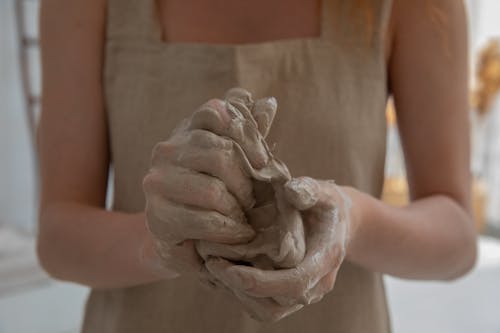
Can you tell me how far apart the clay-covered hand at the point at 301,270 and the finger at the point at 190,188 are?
0.13ft

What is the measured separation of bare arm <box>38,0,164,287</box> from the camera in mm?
584

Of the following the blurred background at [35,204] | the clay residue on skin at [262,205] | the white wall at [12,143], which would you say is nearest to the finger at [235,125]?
the clay residue on skin at [262,205]

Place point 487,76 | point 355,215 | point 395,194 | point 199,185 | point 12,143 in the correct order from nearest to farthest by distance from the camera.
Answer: point 199,185, point 355,215, point 395,194, point 487,76, point 12,143

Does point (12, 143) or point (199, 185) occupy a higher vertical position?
point (199, 185)

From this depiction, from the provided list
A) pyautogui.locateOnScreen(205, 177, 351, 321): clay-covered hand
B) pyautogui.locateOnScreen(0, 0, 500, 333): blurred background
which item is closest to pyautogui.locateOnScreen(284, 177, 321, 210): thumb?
pyautogui.locateOnScreen(205, 177, 351, 321): clay-covered hand

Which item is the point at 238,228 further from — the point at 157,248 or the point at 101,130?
the point at 101,130

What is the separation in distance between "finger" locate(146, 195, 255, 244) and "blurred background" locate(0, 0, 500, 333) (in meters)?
0.65

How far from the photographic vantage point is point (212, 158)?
0.37 metres

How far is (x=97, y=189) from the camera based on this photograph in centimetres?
62

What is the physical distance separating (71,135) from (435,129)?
1.23 feet

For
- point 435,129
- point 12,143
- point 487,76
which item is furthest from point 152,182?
point 12,143

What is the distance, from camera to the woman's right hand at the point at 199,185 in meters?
0.37

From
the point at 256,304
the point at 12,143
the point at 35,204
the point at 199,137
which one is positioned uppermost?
the point at 199,137

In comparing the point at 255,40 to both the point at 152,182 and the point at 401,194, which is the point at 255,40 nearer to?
the point at 152,182
